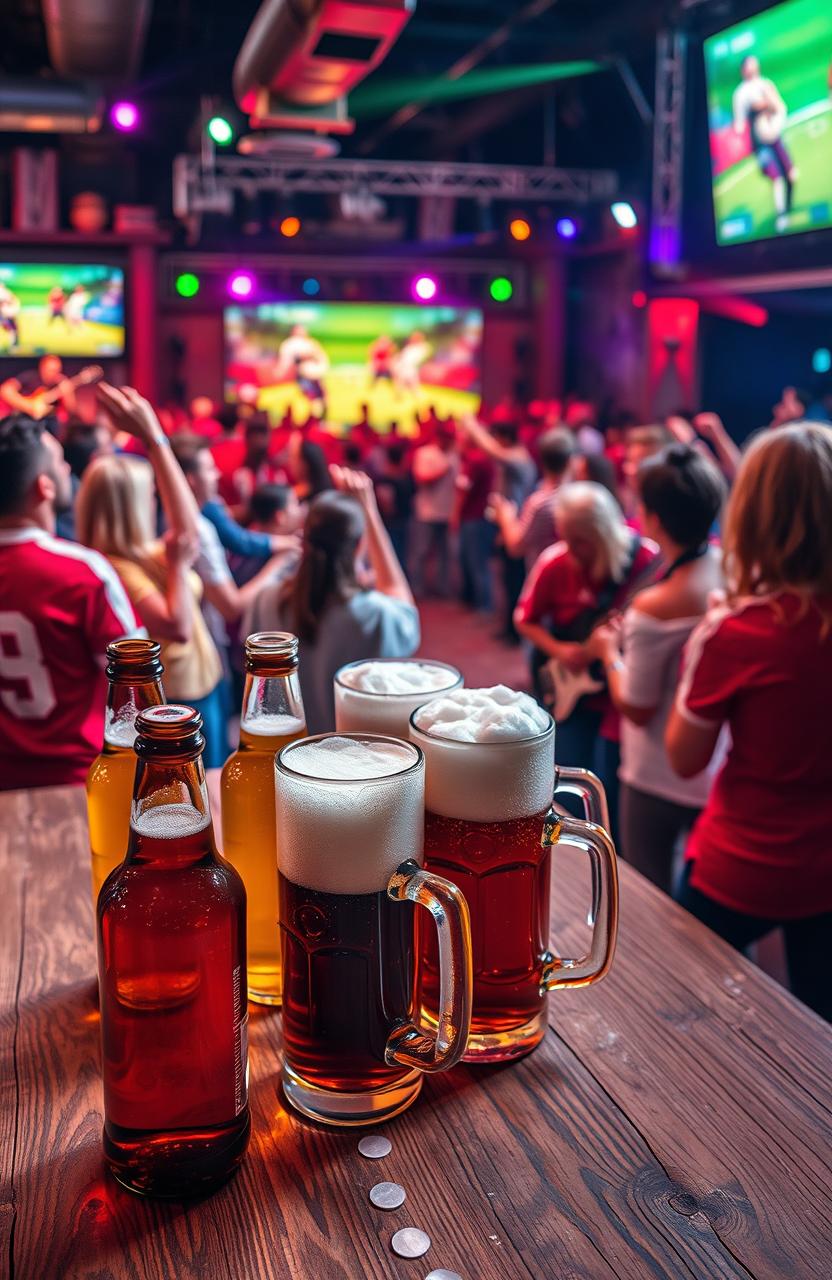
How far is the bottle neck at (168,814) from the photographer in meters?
0.75

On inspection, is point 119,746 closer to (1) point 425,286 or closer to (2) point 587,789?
(2) point 587,789

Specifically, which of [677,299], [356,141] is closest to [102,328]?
[356,141]

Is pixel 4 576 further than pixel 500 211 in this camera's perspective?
No

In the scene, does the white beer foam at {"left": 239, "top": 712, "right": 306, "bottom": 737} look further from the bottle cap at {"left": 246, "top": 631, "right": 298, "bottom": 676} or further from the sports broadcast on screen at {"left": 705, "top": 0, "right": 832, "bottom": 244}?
the sports broadcast on screen at {"left": 705, "top": 0, "right": 832, "bottom": 244}

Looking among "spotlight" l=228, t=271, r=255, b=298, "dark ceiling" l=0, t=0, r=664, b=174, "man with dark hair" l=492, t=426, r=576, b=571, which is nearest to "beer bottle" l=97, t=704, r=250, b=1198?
"man with dark hair" l=492, t=426, r=576, b=571

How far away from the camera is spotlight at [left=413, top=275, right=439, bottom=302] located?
449 inches

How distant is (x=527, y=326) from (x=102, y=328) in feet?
15.0

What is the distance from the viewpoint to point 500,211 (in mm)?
12180

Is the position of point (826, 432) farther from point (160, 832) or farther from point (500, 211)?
point (500, 211)

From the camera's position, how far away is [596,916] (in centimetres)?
92

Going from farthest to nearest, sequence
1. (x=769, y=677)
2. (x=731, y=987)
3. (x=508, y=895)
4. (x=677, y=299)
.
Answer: (x=677, y=299) < (x=769, y=677) < (x=731, y=987) < (x=508, y=895)

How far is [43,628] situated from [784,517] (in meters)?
1.26

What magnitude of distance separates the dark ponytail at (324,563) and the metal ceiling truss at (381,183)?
7.18 m

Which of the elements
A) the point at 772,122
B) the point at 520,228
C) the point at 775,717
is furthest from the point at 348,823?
the point at 520,228
